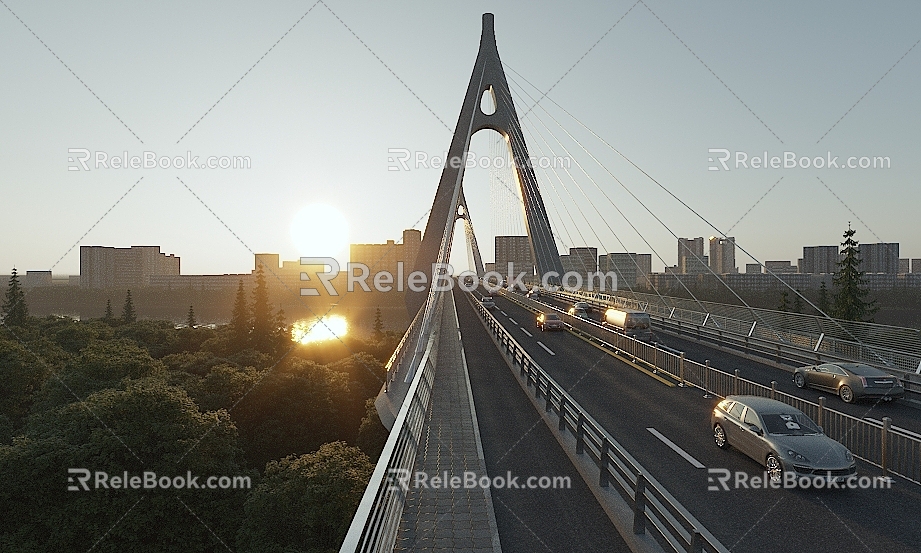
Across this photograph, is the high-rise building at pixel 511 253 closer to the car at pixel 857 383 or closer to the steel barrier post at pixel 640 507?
the car at pixel 857 383

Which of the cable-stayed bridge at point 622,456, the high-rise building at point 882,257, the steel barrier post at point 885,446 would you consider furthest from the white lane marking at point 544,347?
the high-rise building at point 882,257

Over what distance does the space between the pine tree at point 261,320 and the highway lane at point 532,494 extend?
73707 millimetres

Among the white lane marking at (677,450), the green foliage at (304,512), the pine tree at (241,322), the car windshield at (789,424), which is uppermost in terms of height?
the car windshield at (789,424)

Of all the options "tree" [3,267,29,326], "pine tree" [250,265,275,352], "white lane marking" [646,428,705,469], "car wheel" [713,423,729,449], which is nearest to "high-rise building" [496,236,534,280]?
"pine tree" [250,265,275,352]

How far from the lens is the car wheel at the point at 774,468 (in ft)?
33.0

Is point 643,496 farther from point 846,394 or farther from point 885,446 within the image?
point 846,394

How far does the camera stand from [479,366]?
23.5m

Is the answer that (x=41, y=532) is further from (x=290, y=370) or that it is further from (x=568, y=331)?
(x=568, y=331)

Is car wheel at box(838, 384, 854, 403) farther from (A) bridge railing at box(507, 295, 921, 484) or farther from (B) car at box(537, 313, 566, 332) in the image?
(B) car at box(537, 313, 566, 332)

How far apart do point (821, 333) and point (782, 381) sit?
618 centimetres

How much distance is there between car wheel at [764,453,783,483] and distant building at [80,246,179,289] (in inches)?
7451

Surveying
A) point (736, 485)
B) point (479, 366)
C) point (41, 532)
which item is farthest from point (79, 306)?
point (736, 485)

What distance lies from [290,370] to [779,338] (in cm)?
3890

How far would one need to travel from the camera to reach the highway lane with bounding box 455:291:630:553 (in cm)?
786
